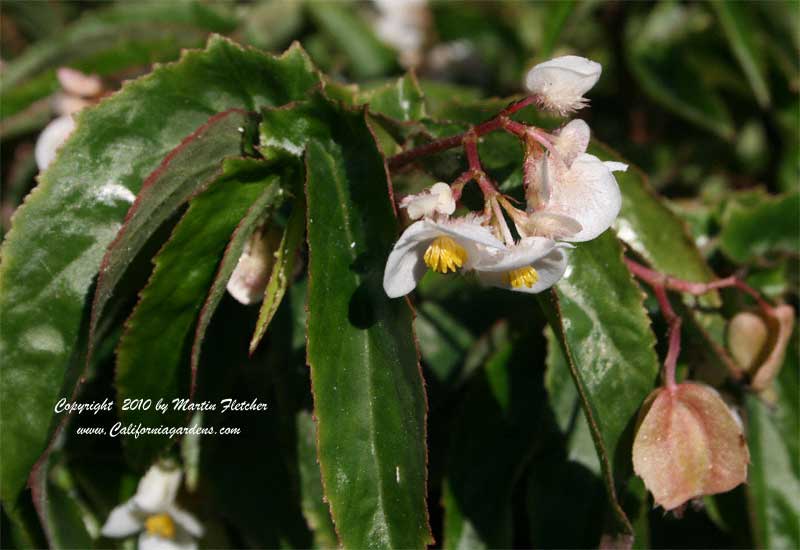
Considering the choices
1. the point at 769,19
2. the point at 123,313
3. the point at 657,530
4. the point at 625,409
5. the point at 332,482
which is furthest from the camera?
the point at 769,19

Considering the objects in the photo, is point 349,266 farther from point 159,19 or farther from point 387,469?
point 159,19

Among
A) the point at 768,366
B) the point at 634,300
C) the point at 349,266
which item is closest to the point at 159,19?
the point at 349,266

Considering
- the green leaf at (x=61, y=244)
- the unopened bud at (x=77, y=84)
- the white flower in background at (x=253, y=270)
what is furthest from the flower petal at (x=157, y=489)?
the unopened bud at (x=77, y=84)

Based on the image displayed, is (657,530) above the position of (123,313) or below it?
below

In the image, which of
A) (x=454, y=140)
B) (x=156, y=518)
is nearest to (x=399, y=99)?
(x=454, y=140)

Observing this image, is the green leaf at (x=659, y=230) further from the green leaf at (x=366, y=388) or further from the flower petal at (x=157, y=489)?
the flower petal at (x=157, y=489)

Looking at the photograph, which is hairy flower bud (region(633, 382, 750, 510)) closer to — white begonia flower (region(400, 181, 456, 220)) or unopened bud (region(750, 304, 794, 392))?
unopened bud (region(750, 304, 794, 392))

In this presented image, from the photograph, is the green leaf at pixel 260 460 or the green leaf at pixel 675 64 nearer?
the green leaf at pixel 260 460
